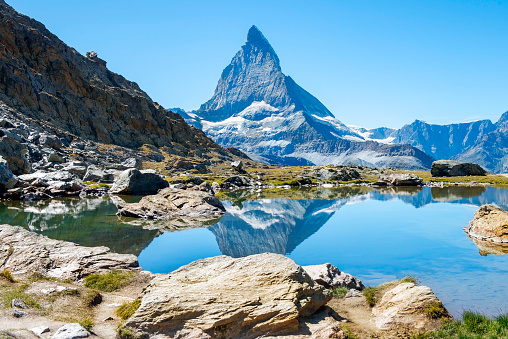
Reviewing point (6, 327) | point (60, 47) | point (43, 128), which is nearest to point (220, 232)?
point (6, 327)

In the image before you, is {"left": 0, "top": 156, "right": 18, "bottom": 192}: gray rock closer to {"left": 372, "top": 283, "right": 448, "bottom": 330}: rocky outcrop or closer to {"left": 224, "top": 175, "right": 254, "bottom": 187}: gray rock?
{"left": 224, "top": 175, "right": 254, "bottom": 187}: gray rock

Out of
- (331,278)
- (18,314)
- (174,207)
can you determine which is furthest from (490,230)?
(174,207)

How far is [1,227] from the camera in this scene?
22422 millimetres

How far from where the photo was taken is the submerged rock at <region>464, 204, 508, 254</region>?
1101 inches

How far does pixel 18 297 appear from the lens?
12625 millimetres

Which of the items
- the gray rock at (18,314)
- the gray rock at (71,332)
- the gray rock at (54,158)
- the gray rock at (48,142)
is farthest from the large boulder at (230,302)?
the gray rock at (48,142)

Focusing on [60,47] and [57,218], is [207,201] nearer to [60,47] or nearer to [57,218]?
[57,218]

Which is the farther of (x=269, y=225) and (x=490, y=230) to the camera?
(x=269, y=225)

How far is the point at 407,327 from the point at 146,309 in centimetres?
917

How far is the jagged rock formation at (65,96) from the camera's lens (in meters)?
131

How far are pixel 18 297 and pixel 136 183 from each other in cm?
5579

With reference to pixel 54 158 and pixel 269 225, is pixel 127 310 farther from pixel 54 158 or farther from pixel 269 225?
pixel 54 158

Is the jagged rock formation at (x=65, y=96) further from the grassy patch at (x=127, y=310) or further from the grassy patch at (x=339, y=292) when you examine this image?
the grassy patch at (x=339, y=292)

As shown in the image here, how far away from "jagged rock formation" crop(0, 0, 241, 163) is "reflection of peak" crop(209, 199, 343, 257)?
3997 inches
